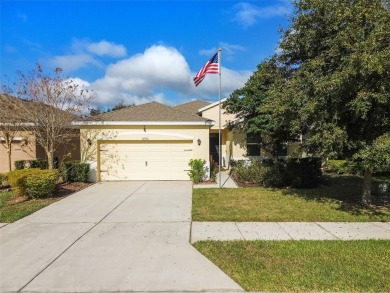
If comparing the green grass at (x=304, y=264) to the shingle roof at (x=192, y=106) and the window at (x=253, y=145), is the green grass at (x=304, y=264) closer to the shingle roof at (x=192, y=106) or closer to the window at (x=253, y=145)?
the window at (x=253, y=145)

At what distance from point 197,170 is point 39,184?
6.83 meters

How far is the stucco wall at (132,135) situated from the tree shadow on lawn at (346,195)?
513 centimetres

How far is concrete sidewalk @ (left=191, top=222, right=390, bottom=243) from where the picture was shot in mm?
6535

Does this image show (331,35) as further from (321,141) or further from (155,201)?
(155,201)

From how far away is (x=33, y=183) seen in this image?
1045cm

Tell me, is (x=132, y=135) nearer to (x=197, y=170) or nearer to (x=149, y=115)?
(x=149, y=115)

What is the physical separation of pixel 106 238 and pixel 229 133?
14127mm

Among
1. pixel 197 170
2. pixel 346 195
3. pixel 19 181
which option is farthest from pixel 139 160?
pixel 346 195

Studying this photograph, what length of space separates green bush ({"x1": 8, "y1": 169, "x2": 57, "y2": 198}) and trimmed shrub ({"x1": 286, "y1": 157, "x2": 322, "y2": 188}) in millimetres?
9251

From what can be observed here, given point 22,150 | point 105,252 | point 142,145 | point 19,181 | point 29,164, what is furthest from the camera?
point 22,150

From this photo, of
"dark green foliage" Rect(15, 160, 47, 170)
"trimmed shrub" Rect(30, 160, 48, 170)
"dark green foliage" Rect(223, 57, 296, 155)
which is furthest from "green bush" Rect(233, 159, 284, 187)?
"dark green foliage" Rect(15, 160, 47, 170)

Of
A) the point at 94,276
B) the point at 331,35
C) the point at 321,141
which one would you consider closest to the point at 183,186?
the point at 321,141

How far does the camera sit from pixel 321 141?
794 centimetres

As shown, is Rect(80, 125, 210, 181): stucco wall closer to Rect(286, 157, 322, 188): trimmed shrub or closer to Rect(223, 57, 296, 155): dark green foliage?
Rect(223, 57, 296, 155): dark green foliage
